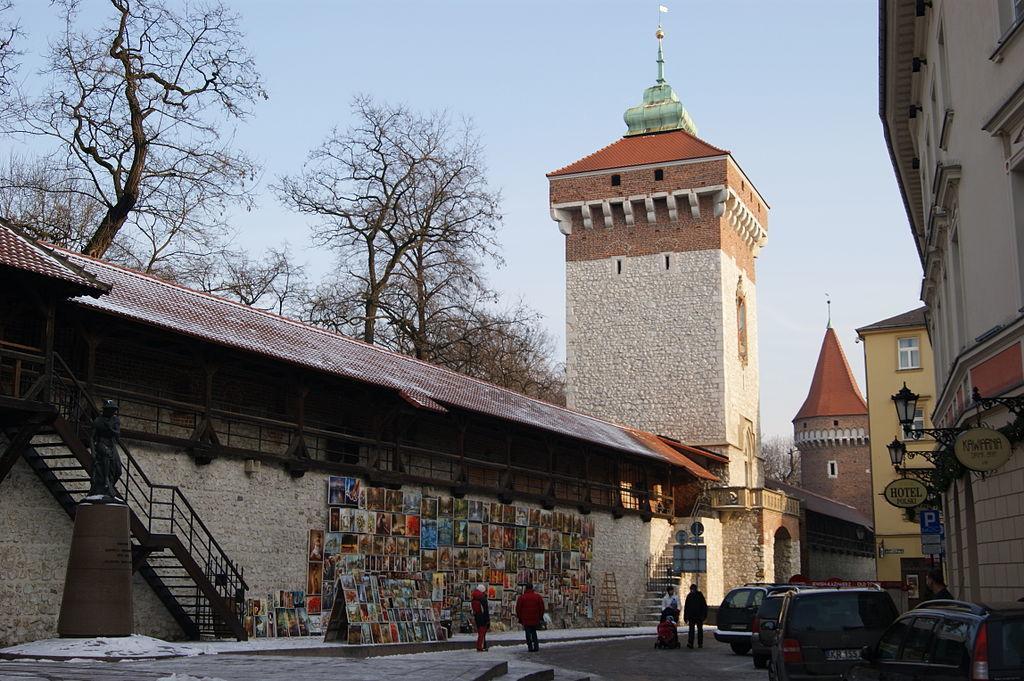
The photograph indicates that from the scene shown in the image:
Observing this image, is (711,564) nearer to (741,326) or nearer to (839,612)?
(741,326)

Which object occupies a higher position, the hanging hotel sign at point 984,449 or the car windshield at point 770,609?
the hanging hotel sign at point 984,449

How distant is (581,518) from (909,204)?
13720 millimetres

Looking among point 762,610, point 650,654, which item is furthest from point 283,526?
point 762,610

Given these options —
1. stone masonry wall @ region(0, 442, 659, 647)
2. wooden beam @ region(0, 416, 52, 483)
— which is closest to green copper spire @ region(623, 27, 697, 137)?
stone masonry wall @ region(0, 442, 659, 647)

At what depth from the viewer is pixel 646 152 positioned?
170 ft

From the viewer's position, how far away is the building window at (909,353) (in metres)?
44.6

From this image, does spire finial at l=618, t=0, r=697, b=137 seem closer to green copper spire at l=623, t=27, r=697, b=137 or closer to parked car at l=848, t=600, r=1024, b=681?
green copper spire at l=623, t=27, r=697, b=137

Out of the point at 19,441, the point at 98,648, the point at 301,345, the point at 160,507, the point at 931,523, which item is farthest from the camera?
the point at 301,345

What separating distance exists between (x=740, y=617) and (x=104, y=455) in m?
12.4

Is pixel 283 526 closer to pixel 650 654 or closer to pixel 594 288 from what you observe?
pixel 650 654

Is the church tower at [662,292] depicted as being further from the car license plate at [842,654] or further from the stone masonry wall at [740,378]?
the car license plate at [842,654]

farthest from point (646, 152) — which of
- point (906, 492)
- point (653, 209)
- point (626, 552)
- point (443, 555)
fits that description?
point (906, 492)

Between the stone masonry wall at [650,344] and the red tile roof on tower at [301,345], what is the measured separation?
1329cm

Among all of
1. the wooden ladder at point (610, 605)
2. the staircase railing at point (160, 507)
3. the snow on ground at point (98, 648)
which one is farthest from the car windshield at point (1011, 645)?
the wooden ladder at point (610, 605)
